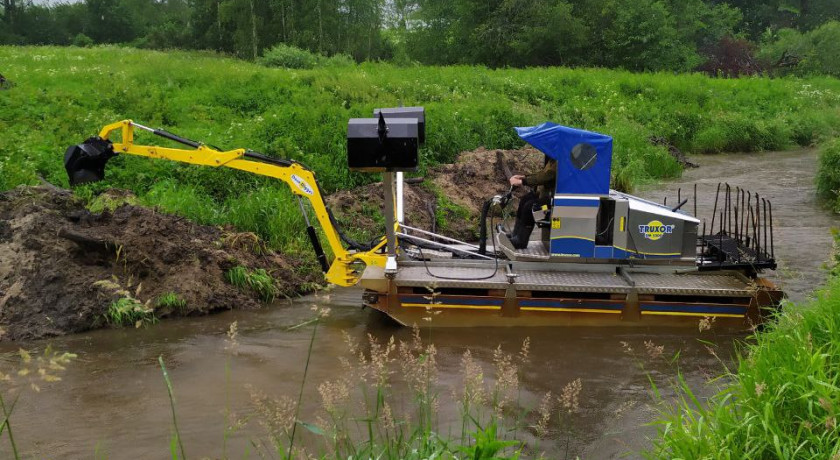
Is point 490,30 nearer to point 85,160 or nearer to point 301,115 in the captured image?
point 301,115

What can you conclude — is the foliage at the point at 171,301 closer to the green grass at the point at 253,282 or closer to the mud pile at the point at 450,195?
the green grass at the point at 253,282

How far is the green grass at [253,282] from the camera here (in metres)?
10.3

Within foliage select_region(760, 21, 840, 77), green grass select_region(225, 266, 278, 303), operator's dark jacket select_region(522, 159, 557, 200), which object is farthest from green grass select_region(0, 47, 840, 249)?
foliage select_region(760, 21, 840, 77)

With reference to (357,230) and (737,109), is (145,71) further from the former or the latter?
(737,109)

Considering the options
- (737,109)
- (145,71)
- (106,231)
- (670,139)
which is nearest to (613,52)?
(737,109)

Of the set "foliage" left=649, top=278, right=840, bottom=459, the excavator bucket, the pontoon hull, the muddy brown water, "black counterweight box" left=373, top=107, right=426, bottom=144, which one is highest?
"black counterweight box" left=373, top=107, right=426, bottom=144

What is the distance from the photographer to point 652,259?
916 centimetres

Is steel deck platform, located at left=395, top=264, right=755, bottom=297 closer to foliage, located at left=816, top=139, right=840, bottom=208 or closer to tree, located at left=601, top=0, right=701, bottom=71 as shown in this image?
foliage, located at left=816, top=139, right=840, bottom=208

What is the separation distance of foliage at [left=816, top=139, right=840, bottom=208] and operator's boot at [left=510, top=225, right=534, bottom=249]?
33.2ft

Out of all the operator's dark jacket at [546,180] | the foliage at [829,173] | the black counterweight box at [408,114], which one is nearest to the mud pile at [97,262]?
the black counterweight box at [408,114]

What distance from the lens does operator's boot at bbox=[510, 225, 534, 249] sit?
9445mm

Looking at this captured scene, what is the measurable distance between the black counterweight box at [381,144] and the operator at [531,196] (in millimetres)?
1652

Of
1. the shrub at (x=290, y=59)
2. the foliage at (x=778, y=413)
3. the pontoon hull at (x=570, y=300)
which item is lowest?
the pontoon hull at (x=570, y=300)

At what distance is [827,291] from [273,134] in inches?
415
